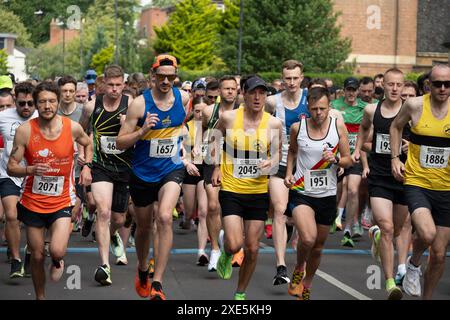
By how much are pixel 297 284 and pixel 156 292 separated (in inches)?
57.7

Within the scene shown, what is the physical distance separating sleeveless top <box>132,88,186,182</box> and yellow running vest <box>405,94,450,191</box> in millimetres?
2114

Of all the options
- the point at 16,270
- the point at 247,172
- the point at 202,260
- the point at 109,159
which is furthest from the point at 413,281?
the point at 16,270

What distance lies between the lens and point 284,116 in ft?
37.1

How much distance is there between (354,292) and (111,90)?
130 inches

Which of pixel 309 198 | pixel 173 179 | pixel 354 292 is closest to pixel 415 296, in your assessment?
pixel 354 292

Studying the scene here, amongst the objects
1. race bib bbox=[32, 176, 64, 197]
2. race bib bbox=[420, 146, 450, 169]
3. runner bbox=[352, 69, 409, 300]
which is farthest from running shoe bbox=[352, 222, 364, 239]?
race bib bbox=[32, 176, 64, 197]

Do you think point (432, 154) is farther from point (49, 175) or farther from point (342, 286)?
point (49, 175)

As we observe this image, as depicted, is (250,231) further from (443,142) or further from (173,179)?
(443,142)

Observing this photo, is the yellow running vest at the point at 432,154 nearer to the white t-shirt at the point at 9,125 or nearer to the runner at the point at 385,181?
the runner at the point at 385,181

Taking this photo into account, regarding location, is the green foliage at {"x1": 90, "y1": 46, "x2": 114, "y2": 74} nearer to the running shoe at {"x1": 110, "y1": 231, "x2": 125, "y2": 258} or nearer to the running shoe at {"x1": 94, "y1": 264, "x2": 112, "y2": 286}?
the running shoe at {"x1": 110, "y1": 231, "x2": 125, "y2": 258}

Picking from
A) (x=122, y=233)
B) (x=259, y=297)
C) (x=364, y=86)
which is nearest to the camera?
(x=259, y=297)

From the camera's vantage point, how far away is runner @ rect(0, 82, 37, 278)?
10758 mm

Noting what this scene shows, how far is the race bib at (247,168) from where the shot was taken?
9164 millimetres
